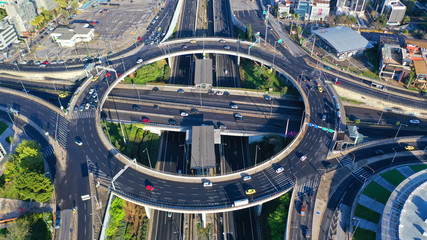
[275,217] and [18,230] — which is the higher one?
[275,217]

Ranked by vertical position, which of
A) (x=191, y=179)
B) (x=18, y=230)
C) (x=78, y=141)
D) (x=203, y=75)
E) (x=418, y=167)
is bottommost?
(x=18, y=230)

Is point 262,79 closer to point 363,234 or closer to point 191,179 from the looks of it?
point 191,179

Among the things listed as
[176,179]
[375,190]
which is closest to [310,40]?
[375,190]

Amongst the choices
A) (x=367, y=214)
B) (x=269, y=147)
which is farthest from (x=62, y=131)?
(x=367, y=214)

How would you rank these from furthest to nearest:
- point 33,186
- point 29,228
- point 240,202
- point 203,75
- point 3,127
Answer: point 203,75 → point 3,127 → point 240,202 → point 33,186 → point 29,228

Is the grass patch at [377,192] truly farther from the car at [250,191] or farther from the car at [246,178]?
the car at [246,178]

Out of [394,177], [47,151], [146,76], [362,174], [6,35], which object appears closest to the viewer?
[394,177]

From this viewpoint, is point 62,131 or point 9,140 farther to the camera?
point 62,131
